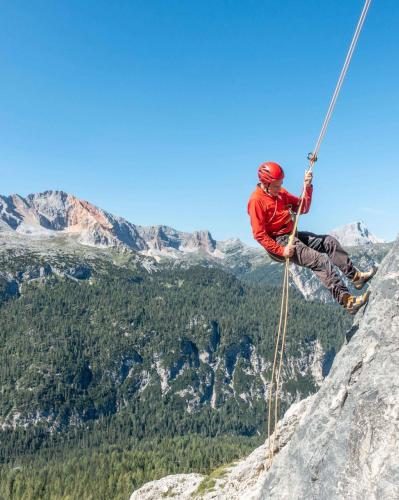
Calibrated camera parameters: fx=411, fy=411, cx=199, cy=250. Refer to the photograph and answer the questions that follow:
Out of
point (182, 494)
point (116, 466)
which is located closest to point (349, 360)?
point (182, 494)

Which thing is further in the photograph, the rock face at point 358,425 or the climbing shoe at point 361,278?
the climbing shoe at point 361,278

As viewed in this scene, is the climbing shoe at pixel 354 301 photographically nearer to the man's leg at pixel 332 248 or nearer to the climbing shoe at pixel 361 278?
the climbing shoe at pixel 361 278

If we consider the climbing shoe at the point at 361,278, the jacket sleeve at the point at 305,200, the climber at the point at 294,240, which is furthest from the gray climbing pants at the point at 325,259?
the jacket sleeve at the point at 305,200

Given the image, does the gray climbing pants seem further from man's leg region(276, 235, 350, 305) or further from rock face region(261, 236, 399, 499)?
rock face region(261, 236, 399, 499)

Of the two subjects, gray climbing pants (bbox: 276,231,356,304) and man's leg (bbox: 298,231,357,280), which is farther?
man's leg (bbox: 298,231,357,280)

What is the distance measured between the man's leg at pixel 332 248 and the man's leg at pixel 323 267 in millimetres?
386

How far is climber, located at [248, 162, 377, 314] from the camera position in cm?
1408

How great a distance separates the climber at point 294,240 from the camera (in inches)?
554

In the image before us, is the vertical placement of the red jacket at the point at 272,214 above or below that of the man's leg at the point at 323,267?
above

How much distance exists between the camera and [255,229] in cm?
1464

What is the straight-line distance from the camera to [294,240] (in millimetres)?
14617

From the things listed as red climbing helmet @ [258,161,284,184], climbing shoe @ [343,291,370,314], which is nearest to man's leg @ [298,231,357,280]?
climbing shoe @ [343,291,370,314]

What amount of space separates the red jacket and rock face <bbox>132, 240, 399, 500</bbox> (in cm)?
348

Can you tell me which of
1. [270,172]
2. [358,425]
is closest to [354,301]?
[358,425]
